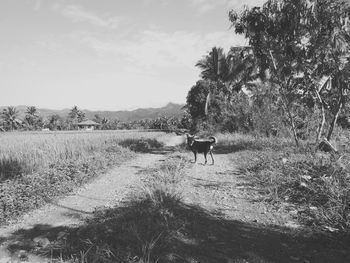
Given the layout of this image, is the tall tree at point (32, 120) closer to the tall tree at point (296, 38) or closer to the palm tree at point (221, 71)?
the palm tree at point (221, 71)

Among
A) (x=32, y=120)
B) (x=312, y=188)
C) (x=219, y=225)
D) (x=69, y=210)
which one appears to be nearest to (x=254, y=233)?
(x=219, y=225)

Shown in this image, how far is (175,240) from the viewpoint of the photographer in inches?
188

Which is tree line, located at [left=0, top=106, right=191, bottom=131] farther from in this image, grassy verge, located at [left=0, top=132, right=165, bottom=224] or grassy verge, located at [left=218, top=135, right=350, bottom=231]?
grassy verge, located at [left=218, top=135, right=350, bottom=231]

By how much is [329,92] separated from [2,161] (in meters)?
17.1

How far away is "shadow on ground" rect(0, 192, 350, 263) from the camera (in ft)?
13.9

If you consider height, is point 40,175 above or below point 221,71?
below

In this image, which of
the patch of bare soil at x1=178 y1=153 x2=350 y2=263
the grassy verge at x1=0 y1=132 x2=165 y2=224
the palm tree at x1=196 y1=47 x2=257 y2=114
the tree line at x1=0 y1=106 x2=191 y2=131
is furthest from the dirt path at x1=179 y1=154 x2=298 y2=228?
the tree line at x1=0 y1=106 x2=191 y2=131

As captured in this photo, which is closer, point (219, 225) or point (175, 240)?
point (175, 240)

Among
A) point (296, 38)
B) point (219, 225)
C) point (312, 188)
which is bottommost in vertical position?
point (219, 225)

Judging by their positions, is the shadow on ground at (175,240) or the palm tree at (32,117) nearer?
the shadow on ground at (175,240)

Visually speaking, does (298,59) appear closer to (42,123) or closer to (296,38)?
(296,38)

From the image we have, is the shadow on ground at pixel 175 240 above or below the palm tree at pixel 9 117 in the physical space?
below

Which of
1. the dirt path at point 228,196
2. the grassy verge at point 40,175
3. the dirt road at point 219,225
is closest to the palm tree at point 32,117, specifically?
the grassy verge at point 40,175

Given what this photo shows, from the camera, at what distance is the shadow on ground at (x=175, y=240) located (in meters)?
4.23
